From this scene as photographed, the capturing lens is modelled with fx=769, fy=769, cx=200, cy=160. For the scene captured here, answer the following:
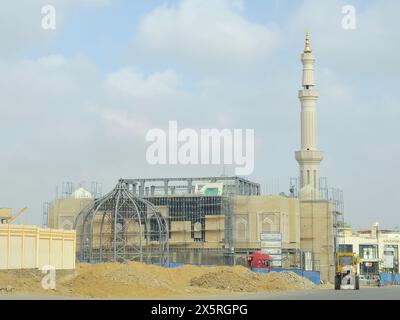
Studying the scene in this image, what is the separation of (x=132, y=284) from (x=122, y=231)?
116ft

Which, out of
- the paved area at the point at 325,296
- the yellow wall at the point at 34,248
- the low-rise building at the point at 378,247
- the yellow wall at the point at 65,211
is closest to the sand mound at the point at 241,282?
the paved area at the point at 325,296

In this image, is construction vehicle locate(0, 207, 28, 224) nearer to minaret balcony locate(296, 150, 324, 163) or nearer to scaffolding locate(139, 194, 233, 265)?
scaffolding locate(139, 194, 233, 265)

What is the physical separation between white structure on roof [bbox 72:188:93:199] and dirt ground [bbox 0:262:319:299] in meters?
30.0

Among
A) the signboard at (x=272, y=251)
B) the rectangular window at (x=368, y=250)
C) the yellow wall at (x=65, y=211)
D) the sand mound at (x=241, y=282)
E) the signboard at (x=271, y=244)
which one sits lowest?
the rectangular window at (x=368, y=250)

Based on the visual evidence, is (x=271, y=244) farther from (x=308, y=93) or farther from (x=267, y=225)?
(x=308, y=93)

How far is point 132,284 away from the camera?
39062 millimetres

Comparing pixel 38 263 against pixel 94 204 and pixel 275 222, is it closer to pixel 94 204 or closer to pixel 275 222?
pixel 94 204

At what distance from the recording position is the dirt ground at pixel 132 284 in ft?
116

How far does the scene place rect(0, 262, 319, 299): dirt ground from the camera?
116 feet

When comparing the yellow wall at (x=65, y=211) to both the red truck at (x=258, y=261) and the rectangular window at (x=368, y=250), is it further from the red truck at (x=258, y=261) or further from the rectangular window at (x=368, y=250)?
the rectangular window at (x=368, y=250)

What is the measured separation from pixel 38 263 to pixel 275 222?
38.5m

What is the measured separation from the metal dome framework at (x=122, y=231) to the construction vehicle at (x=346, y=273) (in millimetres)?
21336
